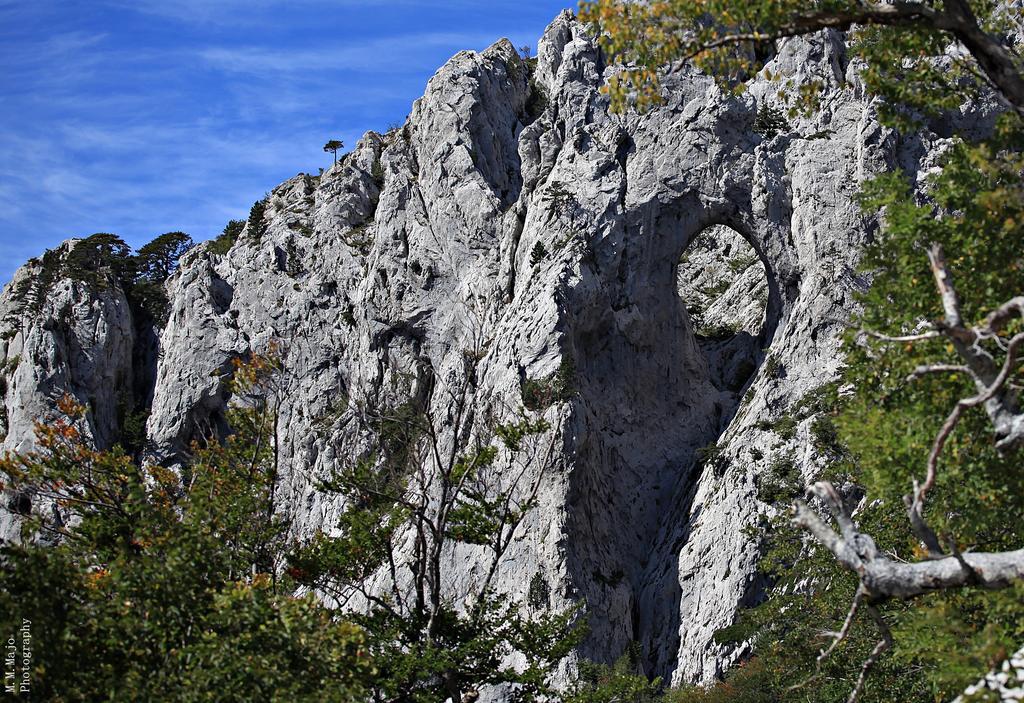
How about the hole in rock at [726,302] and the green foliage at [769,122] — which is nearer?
the green foliage at [769,122]

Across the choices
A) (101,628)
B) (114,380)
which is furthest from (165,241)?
(101,628)

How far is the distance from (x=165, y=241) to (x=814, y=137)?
57270mm

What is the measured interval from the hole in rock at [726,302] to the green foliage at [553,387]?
382 inches

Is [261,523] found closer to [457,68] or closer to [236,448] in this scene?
[236,448]

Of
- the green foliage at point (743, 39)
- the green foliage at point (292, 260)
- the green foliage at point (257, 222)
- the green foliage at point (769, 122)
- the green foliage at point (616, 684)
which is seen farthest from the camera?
the green foliage at point (257, 222)

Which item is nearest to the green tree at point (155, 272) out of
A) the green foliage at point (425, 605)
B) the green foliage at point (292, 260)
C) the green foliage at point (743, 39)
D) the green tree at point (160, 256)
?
the green tree at point (160, 256)

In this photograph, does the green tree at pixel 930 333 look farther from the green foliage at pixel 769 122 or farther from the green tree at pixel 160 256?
the green tree at pixel 160 256

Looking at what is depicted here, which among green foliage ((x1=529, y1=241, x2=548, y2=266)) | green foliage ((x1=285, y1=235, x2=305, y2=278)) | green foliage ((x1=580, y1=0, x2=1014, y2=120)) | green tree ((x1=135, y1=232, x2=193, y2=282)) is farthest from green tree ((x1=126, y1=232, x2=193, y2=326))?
green foliage ((x1=580, y1=0, x2=1014, y2=120))

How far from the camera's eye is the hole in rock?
161 ft

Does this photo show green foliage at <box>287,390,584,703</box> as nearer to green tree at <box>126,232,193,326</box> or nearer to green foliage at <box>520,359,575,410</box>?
green foliage at <box>520,359,575,410</box>

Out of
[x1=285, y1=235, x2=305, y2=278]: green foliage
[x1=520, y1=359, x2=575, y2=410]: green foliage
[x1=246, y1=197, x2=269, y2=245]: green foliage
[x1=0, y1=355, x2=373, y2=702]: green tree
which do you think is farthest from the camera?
[x1=246, y1=197, x2=269, y2=245]: green foliage

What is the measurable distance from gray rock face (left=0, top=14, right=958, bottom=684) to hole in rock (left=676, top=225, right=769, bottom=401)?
171mm

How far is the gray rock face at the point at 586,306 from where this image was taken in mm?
40406

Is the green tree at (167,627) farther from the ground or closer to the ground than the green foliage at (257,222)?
closer to the ground
